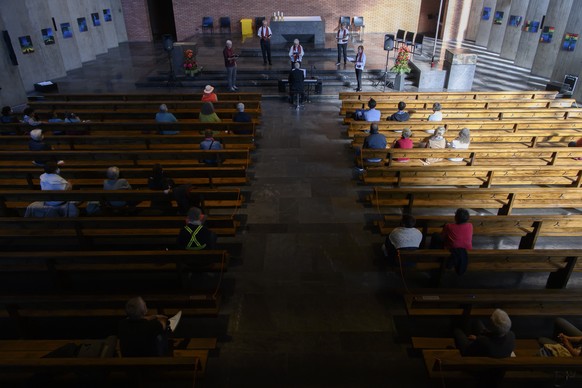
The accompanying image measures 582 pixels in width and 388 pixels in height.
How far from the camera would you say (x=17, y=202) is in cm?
677

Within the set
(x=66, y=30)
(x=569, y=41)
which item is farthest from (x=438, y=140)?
(x=66, y=30)

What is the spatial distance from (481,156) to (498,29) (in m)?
15.8

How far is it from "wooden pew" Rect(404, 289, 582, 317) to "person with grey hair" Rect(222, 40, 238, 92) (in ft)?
34.4

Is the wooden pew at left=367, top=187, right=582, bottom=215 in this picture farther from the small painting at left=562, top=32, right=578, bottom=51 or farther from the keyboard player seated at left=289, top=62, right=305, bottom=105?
the small painting at left=562, top=32, right=578, bottom=51

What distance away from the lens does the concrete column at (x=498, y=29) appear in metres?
19.2

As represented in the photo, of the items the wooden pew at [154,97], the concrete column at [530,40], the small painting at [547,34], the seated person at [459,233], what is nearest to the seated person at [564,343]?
the seated person at [459,233]

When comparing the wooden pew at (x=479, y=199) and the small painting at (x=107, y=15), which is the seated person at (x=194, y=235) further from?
the small painting at (x=107, y=15)

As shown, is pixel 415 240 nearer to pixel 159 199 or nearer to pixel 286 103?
pixel 159 199

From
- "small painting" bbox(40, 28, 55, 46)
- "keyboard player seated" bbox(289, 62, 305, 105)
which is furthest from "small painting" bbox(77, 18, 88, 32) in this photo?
"keyboard player seated" bbox(289, 62, 305, 105)

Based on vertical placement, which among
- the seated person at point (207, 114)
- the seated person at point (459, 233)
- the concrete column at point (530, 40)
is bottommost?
the seated person at point (459, 233)

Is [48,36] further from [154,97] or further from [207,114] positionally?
[207,114]

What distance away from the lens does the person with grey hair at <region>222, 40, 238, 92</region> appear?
1265cm

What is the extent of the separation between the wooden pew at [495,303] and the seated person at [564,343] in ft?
0.80

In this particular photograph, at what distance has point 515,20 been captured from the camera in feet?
59.5
